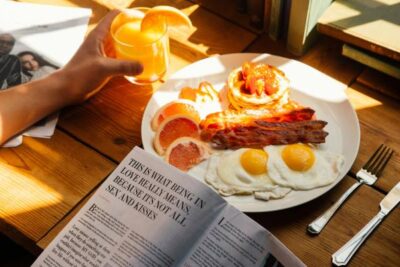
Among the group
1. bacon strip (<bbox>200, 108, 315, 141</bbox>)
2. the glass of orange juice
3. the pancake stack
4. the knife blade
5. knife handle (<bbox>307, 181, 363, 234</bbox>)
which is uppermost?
the glass of orange juice

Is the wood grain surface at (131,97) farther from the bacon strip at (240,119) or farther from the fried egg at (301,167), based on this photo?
the fried egg at (301,167)

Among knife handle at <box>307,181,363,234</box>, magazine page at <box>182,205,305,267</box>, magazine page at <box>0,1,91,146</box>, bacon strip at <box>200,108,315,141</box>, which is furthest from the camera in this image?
magazine page at <box>0,1,91,146</box>

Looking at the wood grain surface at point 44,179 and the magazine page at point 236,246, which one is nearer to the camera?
the magazine page at point 236,246

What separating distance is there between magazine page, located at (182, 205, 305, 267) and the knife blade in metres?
0.28

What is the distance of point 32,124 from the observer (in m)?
1.21

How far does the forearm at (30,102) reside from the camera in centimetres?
116

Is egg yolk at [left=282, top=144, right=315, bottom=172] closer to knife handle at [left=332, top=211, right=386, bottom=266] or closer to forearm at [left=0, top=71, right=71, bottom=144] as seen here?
knife handle at [left=332, top=211, right=386, bottom=266]

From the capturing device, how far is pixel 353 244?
0.97 m

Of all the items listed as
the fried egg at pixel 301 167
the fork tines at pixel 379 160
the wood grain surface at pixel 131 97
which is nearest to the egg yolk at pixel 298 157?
the fried egg at pixel 301 167

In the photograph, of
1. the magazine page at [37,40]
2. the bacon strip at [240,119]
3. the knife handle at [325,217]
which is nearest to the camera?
the knife handle at [325,217]

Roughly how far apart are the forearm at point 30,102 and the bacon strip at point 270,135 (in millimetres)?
404

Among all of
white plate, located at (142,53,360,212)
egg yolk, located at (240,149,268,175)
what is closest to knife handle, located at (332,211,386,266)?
white plate, located at (142,53,360,212)

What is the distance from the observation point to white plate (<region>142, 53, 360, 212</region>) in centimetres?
101

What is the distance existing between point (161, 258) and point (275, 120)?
428mm
